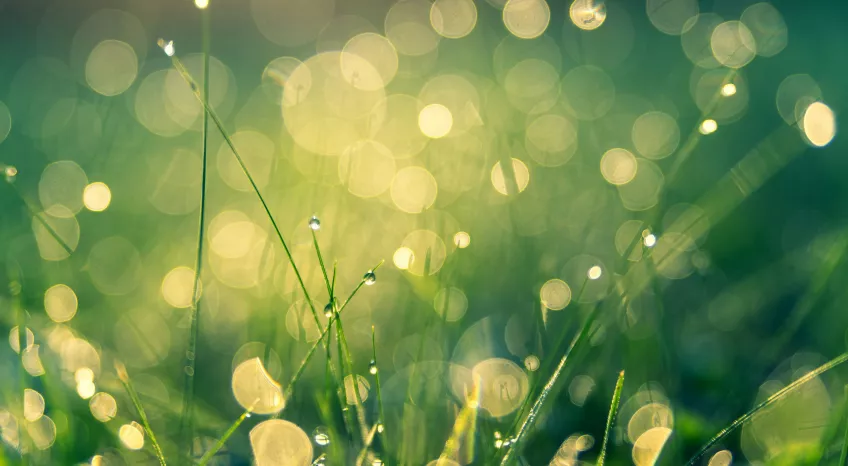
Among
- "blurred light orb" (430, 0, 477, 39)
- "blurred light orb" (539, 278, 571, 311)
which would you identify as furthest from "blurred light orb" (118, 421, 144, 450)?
"blurred light orb" (430, 0, 477, 39)

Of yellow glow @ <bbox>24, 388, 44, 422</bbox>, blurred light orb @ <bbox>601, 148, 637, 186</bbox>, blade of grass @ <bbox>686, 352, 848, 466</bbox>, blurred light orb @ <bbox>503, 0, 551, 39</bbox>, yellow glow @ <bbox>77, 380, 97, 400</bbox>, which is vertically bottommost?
yellow glow @ <bbox>24, 388, 44, 422</bbox>

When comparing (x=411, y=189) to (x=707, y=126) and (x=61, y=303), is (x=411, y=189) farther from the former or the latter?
(x=707, y=126)

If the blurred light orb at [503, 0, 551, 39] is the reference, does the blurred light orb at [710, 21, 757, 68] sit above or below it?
below

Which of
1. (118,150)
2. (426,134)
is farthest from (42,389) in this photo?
(426,134)

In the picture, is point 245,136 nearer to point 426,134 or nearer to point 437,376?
point 426,134

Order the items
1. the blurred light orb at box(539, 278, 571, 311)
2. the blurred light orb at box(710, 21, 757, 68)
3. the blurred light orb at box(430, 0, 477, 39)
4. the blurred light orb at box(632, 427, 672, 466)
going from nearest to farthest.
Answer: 1. the blurred light orb at box(632, 427, 672, 466)
2. the blurred light orb at box(539, 278, 571, 311)
3. the blurred light orb at box(710, 21, 757, 68)
4. the blurred light orb at box(430, 0, 477, 39)

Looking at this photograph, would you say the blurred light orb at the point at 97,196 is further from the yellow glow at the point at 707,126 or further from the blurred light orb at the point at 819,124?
the blurred light orb at the point at 819,124

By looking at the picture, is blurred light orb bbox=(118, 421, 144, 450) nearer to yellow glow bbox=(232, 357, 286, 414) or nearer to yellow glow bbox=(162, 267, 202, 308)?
yellow glow bbox=(232, 357, 286, 414)

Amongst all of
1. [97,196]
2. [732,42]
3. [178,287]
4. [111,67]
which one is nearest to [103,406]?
[178,287]
